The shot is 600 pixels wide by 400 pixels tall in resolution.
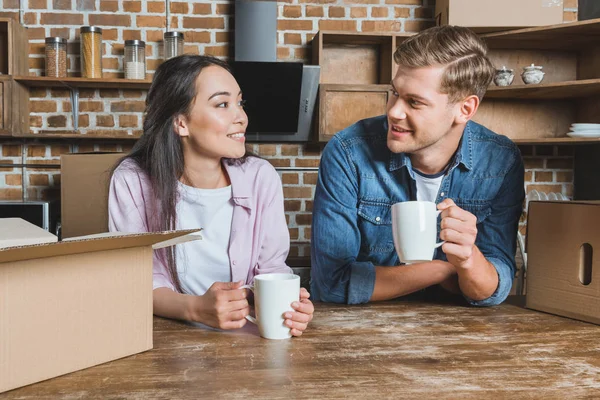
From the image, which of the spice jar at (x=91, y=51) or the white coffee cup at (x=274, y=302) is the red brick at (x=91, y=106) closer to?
the spice jar at (x=91, y=51)

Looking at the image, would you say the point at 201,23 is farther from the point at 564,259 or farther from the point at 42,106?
the point at 564,259

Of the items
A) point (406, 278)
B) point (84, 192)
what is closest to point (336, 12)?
point (84, 192)

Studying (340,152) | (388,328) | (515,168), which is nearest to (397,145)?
(340,152)

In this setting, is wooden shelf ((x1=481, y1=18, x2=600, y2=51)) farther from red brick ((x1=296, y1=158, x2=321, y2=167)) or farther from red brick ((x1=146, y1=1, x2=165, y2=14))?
red brick ((x1=146, y1=1, x2=165, y2=14))

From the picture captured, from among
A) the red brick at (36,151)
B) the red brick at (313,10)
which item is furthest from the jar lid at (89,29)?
the red brick at (313,10)

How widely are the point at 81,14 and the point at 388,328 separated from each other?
2.76 m

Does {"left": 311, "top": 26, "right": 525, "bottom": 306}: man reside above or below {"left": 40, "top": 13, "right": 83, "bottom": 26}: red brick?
below

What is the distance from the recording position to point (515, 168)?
4.67 feet

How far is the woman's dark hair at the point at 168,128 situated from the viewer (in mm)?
1430

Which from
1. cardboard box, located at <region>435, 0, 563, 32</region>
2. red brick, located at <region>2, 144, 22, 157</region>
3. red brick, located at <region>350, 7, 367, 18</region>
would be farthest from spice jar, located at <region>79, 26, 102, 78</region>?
cardboard box, located at <region>435, 0, 563, 32</region>

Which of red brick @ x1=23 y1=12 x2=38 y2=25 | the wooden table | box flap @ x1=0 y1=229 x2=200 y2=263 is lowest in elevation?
the wooden table

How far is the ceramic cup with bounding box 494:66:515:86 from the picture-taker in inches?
118

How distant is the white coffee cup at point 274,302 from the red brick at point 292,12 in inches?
100.0

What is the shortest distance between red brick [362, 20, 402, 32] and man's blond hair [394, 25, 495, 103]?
6.22 feet
